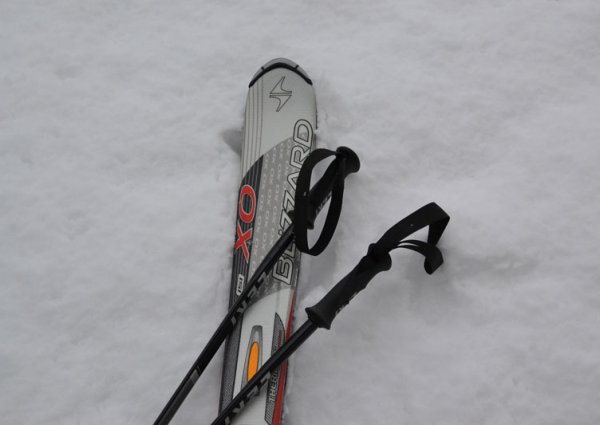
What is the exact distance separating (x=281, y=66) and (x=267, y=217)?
1.62 feet

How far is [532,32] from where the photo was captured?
1.67m

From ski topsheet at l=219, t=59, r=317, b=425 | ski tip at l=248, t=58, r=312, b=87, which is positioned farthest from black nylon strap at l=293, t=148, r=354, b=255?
ski tip at l=248, t=58, r=312, b=87

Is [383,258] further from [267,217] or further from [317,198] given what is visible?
[267,217]

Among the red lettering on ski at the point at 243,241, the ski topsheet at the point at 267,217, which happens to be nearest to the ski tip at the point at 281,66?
the ski topsheet at the point at 267,217

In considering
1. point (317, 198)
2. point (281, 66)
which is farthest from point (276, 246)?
point (281, 66)

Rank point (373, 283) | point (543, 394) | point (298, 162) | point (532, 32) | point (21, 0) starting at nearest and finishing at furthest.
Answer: point (543, 394), point (373, 283), point (298, 162), point (532, 32), point (21, 0)

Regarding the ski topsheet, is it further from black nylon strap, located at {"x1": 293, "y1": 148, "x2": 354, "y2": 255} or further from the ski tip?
black nylon strap, located at {"x1": 293, "y1": 148, "x2": 354, "y2": 255}

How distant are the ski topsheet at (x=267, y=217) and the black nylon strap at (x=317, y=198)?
12cm

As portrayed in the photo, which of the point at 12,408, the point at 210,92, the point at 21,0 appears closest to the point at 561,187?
the point at 210,92

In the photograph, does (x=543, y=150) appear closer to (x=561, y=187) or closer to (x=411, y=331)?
(x=561, y=187)

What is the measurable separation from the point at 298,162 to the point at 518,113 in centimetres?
67

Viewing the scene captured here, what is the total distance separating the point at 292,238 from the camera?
4.58ft

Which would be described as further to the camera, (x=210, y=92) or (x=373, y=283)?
(x=210, y=92)

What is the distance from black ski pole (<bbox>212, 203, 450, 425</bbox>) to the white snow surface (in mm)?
80
